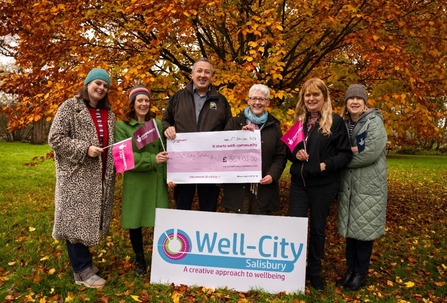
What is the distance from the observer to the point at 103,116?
386cm

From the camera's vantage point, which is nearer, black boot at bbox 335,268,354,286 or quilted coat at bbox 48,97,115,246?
quilted coat at bbox 48,97,115,246

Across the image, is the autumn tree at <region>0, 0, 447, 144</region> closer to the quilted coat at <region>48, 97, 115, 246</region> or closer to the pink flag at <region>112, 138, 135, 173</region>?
the quilted coat at <region>48, 97, 115, 246</region>

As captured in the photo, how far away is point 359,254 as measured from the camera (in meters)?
3.94

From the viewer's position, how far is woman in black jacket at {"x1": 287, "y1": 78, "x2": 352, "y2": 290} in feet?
12.0

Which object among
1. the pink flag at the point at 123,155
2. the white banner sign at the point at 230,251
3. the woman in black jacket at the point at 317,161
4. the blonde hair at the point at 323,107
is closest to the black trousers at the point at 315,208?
the woman in black jacket at the point at 317,161

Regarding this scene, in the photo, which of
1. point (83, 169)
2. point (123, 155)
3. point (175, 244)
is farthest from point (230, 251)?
point (83, 169)

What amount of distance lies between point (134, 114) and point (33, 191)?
6.92 metres

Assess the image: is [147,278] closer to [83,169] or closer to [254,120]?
[83,169]

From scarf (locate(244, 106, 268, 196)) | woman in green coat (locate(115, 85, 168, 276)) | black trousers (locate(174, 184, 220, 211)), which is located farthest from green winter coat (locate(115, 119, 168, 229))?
scarf (locate(244, 106, 268, 196))

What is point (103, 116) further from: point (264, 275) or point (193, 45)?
point (193, 45)

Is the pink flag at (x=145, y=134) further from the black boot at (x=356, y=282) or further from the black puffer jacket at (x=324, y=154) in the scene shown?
the black boot at (x=356, y=282)

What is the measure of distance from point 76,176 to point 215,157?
4.71 ft

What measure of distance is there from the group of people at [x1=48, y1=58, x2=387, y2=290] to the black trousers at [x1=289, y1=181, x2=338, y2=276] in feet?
0.03

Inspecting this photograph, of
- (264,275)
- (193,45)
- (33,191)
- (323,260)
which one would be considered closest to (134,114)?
(264,275)
